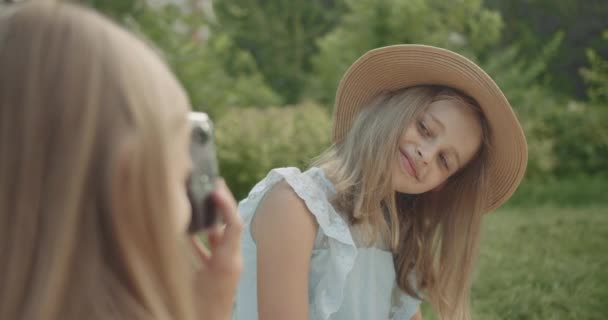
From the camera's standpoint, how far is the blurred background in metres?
4.35

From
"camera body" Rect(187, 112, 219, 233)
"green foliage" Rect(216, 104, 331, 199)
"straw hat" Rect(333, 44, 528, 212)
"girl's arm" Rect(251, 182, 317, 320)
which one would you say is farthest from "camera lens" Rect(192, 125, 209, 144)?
"green foliage" Rect(216, 104, 331, 199)

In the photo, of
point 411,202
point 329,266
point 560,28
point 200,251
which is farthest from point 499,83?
Answer: point 200,251

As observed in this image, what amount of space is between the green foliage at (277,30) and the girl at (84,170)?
12613mm

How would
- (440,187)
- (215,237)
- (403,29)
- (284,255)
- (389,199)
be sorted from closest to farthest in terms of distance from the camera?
(215,237)
(284,255)
(389,199)
(440,187)
(403,29)

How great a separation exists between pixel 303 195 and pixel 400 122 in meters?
0.40

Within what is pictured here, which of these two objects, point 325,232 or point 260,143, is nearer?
point 325,232

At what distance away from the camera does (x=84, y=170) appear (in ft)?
3.56

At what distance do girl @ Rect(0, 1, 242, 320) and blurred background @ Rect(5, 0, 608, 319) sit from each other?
112 inches

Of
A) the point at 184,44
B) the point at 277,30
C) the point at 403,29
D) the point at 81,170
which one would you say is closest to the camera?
the point at 81,170

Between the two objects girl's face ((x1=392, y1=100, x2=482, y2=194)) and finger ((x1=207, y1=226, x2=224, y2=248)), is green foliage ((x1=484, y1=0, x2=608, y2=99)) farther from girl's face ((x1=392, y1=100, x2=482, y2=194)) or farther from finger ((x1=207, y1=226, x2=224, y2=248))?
finger ((x1=207, y1=226, x2=224, y2=248))

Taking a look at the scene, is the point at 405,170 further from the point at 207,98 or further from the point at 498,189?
the point at 207,98

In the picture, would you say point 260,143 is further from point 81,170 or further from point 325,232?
point 81,170

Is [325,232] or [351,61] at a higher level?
[325,232]

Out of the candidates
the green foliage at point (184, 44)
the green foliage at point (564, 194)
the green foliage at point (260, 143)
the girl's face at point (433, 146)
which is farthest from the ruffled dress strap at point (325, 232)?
the green foliage at point (184, 44)
